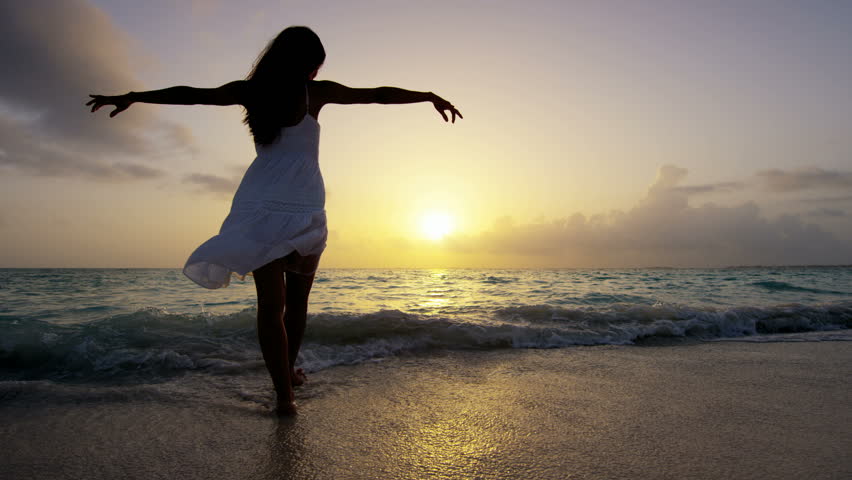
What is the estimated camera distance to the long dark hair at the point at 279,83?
2096 mm

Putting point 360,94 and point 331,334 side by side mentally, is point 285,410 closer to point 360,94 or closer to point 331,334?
point 360,94

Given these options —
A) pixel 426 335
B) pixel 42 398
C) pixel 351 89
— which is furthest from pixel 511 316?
pixel 42 398

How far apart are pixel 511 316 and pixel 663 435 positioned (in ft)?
12.6

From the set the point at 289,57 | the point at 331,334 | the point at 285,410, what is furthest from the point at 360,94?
the point at 331,334

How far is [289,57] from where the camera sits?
6.97 feet

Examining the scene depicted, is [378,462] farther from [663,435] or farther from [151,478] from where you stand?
[663,435]

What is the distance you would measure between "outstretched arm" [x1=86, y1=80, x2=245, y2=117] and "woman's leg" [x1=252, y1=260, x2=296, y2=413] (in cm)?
84

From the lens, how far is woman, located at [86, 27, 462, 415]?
203 cm

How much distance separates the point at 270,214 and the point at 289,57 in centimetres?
79

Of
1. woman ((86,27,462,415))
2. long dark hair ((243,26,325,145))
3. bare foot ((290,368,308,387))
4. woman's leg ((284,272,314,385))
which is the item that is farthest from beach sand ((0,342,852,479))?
long dark hair ((243,26,325,145))

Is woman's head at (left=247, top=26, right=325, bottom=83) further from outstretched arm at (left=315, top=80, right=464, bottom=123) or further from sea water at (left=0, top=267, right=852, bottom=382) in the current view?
sea water at (left=0, top=267, right=852, bottom=382)

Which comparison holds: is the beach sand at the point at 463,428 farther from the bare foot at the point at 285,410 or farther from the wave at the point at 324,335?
the wave at the point at 324,335

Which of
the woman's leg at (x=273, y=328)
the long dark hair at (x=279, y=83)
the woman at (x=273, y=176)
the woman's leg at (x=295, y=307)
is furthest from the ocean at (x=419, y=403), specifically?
the long dark hair at (x=279, y=83)

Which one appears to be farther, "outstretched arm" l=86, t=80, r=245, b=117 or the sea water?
the sea water
